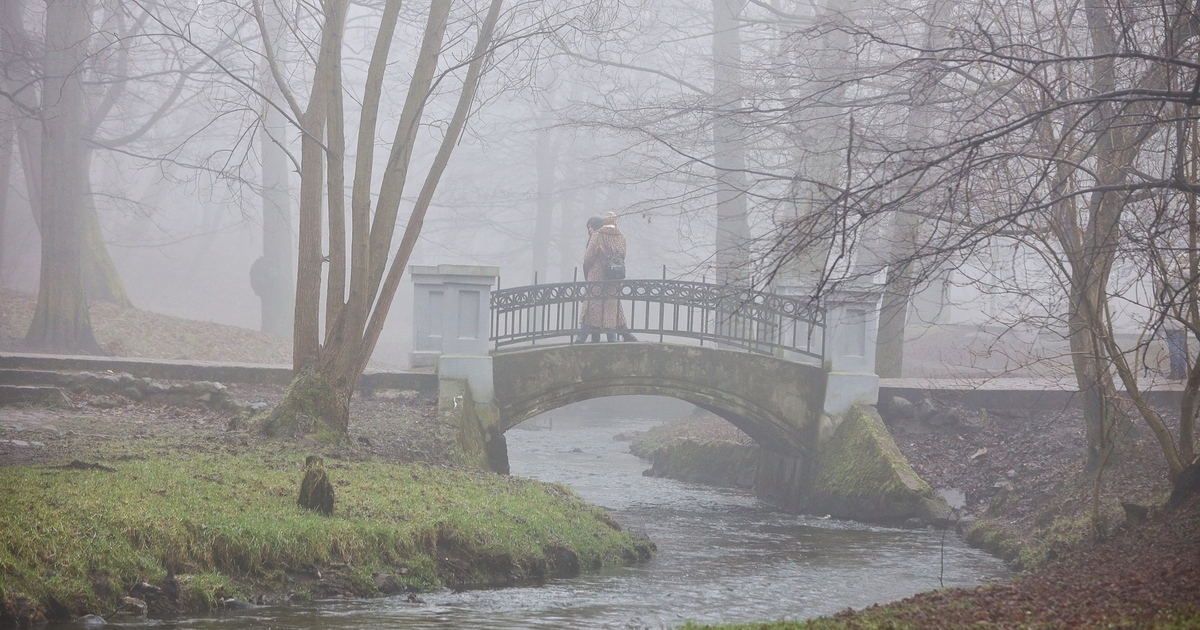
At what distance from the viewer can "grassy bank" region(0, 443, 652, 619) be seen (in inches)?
→ 248

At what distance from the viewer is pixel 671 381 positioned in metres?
14.8

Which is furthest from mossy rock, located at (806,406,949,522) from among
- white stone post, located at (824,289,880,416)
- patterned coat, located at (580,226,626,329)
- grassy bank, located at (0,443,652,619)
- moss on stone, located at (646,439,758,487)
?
grassy bank, located at (0,443,652,619)

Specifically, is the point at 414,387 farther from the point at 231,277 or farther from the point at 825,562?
the point at 231,277

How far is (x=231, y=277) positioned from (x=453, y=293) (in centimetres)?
3699

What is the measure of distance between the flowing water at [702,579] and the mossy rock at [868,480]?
13.1 inches

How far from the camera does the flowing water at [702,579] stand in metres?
6.95

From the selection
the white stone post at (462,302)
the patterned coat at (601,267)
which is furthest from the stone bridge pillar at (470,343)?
the patterned coat at (601,267)

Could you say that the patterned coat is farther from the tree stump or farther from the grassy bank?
the tree stump

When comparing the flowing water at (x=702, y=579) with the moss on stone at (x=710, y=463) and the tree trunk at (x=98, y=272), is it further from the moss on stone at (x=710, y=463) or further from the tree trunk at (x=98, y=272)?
the tree trunk at (x=98, y=272)

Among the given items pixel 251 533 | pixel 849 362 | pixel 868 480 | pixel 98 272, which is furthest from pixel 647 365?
pixel 98 272

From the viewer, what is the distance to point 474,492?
9922 mm

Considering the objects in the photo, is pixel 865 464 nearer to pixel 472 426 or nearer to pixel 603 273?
pixel 603 273

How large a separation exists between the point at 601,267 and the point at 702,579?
771 centimetres

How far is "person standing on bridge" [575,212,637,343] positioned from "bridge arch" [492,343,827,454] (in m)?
0.49
